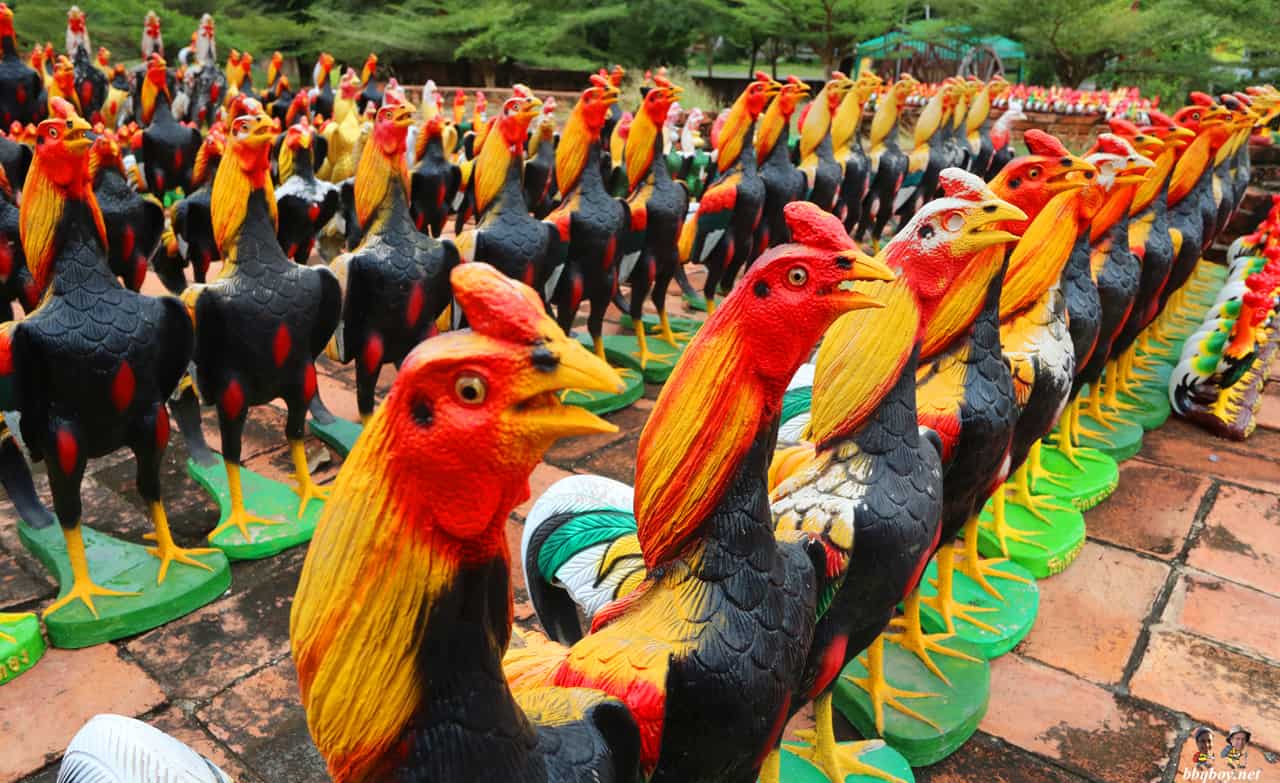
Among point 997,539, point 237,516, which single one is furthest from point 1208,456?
point 237,516

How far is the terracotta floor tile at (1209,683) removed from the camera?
3055mm

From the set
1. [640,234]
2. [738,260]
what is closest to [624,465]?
[640,234]

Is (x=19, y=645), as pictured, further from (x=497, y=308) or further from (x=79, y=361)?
(x=497, y=308)

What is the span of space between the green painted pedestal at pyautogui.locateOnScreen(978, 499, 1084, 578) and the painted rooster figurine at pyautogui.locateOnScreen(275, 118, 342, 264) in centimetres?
423

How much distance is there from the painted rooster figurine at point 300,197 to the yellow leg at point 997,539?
423 centimetres

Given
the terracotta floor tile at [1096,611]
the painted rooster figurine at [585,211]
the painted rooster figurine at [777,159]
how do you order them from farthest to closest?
the painted rooster figurine at [777,159] < the painted rooster figurine at [585,211] < the terracotta floor tile at [1096,611]

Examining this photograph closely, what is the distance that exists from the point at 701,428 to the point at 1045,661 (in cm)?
236

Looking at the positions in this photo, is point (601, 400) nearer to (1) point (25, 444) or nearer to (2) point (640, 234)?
(2) point (640, 234)

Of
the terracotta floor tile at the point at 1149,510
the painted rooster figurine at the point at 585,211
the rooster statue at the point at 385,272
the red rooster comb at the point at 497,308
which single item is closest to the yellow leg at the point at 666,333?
the painted rooster figurine at the point at 585,211

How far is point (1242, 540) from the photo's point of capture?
4.20m

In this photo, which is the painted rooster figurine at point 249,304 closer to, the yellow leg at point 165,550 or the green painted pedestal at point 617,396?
the yellow leg at point 165,550

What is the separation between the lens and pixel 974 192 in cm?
231

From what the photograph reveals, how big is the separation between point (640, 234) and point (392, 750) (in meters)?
4.59

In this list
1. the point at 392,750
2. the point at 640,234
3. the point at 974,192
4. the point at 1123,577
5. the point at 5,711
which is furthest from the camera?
the point at 640,234
